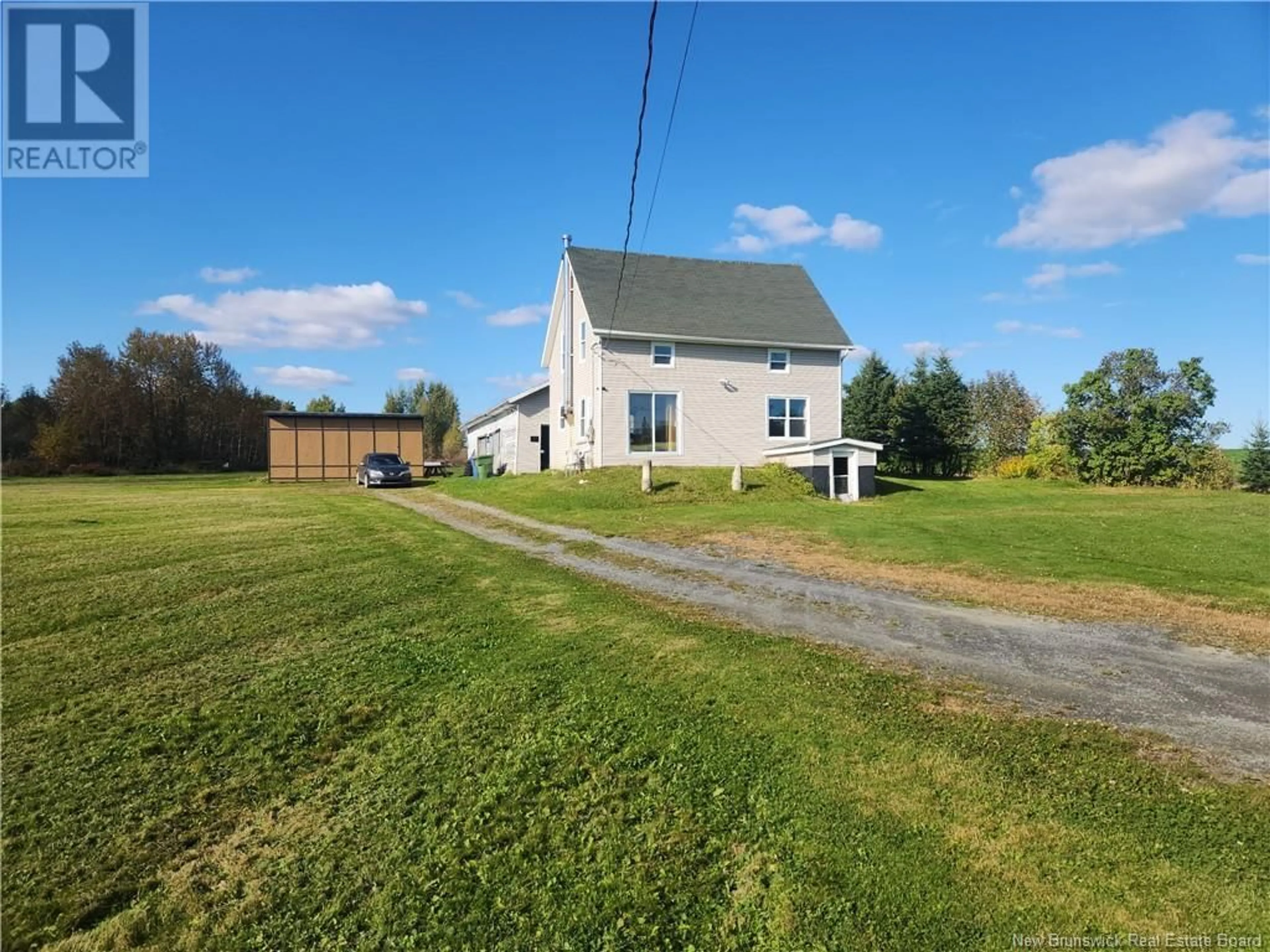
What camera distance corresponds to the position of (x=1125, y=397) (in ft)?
107

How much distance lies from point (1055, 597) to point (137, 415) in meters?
69.4

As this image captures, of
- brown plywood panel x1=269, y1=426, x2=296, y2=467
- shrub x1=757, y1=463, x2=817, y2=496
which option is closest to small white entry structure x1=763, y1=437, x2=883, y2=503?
shrub x1=757, y1=463, x2=817, y2=496

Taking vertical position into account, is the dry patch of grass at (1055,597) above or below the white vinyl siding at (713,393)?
below

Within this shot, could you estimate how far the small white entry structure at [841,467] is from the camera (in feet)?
69.8

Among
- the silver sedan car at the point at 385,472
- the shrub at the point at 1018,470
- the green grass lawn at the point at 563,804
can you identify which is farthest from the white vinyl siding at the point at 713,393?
the green grass lawn at the point at 563,804

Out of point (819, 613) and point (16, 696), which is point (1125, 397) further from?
point (16, 696)

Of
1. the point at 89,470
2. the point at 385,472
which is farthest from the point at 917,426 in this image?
the point at 89,470

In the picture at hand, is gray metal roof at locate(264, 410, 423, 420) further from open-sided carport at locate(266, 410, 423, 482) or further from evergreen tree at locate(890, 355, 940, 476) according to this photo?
evergreen tree at locate(890, 355, 940, 476)

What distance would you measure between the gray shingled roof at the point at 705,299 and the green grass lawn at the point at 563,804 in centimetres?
1844

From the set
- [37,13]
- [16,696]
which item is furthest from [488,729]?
[37,13]

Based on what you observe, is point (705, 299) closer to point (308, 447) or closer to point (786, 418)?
point (786, 418)

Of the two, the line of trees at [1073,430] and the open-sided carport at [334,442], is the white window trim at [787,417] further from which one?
the open-sided carport at [334,442]

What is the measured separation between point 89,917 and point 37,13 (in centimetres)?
1113

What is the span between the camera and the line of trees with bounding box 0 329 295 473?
52.4 meters
